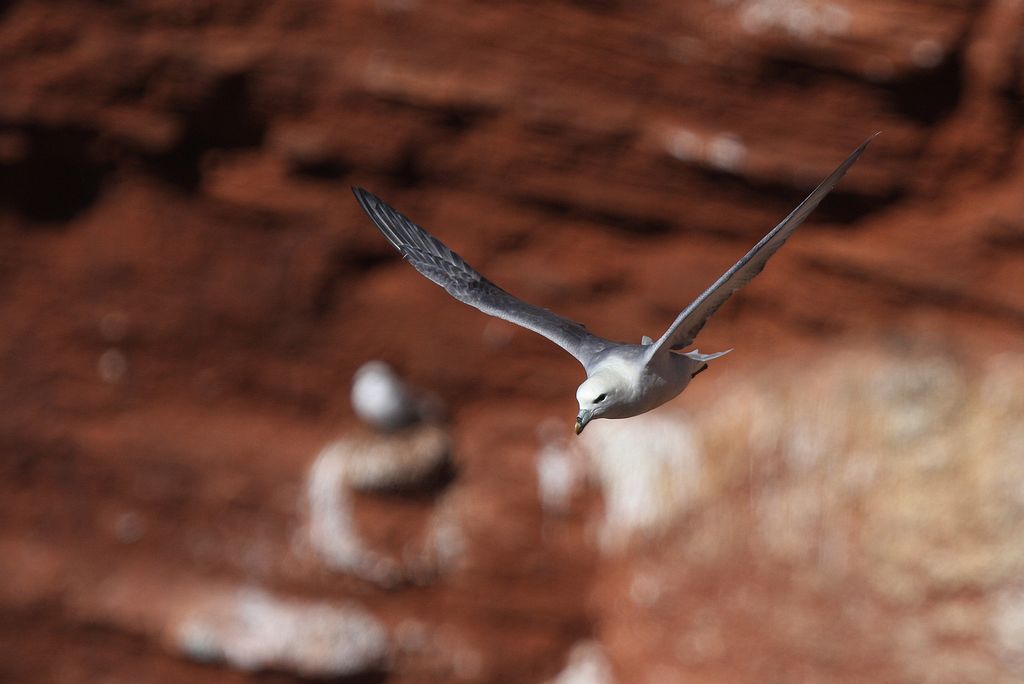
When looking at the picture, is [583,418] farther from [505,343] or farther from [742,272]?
[505,343]

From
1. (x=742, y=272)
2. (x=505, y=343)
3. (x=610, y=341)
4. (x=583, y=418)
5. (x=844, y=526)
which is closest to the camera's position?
(x=742, y=272)

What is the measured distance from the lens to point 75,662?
17.3 ft

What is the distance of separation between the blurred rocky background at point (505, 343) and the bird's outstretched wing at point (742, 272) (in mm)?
2055

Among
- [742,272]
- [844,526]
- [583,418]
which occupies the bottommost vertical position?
[844,526]

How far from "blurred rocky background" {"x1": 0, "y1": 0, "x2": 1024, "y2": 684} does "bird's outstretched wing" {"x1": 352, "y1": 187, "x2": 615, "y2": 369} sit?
150 centimetres

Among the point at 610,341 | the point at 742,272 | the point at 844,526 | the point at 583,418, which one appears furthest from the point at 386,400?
the point at 742,272

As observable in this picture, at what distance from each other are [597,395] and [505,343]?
2540mm

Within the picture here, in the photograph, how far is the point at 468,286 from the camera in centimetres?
321

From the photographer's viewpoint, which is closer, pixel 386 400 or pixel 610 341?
pixel 610 341

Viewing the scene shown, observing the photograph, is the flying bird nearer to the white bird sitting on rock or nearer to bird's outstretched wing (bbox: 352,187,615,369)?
bird's outstretched wing (bbox: 352,187,615,369)

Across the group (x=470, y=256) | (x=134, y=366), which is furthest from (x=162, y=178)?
(x=470, y=256)

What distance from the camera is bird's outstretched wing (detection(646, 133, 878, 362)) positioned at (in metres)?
2.16

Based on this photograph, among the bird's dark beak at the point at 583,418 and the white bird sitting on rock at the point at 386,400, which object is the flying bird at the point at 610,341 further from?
the white bird sitting on rock at the point at 386,400

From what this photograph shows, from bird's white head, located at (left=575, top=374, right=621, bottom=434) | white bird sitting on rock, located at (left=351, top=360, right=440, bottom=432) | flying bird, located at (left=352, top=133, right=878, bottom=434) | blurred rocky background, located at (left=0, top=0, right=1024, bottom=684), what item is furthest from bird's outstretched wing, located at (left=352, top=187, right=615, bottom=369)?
white bird sitting on rock, located at (left=351, top=360, right=440, bottom=432)
